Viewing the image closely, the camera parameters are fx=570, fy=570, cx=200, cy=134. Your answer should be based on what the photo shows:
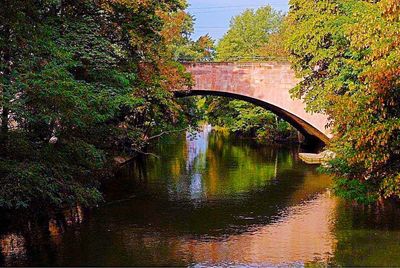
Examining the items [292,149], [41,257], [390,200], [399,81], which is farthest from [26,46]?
[292,149]

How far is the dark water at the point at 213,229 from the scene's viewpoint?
10.7 m

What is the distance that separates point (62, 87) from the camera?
31.5 feet

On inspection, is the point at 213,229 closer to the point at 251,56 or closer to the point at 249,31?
the point at 251,56

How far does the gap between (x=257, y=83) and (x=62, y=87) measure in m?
17.7

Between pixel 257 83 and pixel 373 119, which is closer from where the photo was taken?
pixel 373 119

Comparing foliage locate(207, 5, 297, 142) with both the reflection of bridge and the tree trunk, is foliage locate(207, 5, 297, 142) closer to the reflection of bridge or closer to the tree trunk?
the reflection of bridge

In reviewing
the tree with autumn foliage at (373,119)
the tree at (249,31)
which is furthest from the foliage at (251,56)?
the tree with autumn foliage at (373,119)

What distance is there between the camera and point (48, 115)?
9.56 meters

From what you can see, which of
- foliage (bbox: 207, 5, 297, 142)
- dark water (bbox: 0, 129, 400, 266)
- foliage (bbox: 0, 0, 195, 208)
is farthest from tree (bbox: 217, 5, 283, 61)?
foliage (bbox: 0, 0, 195, 208)

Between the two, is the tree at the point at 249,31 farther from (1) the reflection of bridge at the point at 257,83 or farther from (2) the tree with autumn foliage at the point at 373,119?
(2) the tree with autumn foliage at the point at 373,119

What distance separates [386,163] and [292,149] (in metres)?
22.5

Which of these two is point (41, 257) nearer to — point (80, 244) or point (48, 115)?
point (80, 244)

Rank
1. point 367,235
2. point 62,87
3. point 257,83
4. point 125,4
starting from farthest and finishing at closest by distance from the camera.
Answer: point 257,83 < point 125,4 < point 367,235 < point 62,87

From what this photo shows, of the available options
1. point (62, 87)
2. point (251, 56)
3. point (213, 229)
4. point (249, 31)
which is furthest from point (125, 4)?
point (249, 31)
